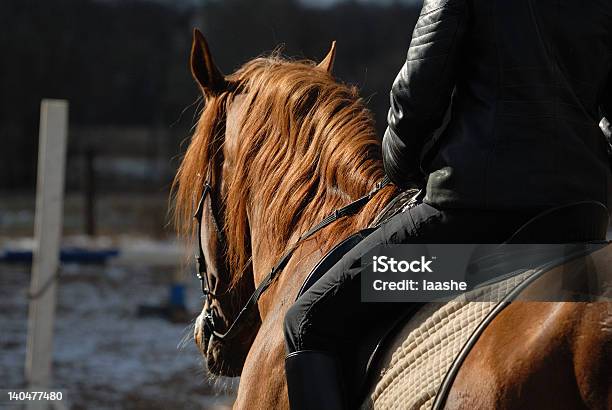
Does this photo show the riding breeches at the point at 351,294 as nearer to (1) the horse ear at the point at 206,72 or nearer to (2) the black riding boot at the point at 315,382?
(2) the black riding boot at the point at 315,382

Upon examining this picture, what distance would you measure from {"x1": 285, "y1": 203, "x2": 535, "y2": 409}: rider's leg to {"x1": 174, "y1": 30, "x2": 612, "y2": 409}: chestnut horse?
0.20 m

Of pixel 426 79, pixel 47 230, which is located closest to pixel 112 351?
pixel 47 230

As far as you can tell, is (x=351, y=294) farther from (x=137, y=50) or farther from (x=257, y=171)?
(x=137, y=50)

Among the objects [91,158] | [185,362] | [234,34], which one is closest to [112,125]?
[234,34]

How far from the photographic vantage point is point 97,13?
58.6 meters

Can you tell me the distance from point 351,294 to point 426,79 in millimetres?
534

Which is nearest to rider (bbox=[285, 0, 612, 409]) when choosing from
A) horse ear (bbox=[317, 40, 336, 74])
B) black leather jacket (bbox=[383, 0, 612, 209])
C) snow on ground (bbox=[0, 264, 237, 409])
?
black leather jacket (bbox=[383, 0, 612, 209])

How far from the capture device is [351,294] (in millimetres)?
2055

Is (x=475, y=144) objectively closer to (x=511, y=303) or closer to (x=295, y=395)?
(x=511, y=303)

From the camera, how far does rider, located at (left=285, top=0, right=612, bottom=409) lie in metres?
1.88

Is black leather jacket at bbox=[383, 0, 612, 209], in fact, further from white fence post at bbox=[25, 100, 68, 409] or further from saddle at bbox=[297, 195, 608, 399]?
white fence post at bbox=[25, 100, 68, 409]

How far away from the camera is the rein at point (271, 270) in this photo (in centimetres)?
246

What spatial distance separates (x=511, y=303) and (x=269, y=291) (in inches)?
40.6

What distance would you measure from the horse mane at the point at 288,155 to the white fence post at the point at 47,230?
86.4 inches
